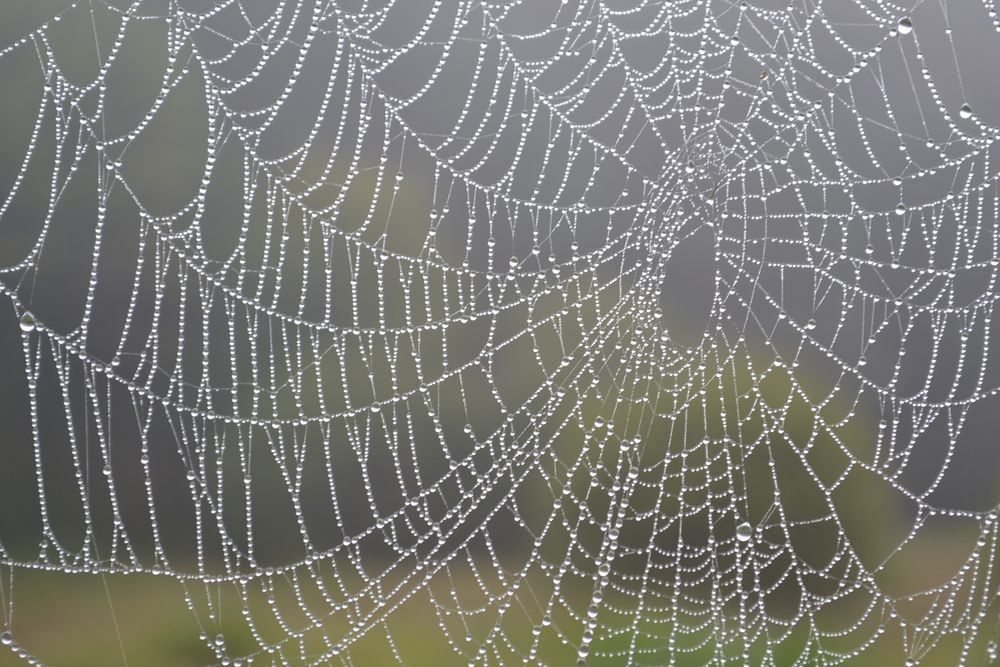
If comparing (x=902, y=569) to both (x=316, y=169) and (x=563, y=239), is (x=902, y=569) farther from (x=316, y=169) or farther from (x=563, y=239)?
(x=316, y=169)

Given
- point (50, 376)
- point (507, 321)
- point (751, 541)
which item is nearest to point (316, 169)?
point (507, 321)

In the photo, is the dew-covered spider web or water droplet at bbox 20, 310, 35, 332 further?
the dew-covered spider web

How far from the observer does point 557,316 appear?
2049mm

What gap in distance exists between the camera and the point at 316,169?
233cm

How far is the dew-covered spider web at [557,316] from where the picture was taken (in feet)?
6.30

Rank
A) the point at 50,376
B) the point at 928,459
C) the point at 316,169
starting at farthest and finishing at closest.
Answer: the point at 50,376 → the point at 316,169 → the point at 928,459

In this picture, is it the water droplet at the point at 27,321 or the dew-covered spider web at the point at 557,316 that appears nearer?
the water droplet at the point at 27,321

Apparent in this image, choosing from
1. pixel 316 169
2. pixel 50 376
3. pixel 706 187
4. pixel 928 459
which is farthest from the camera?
pixel 50 376

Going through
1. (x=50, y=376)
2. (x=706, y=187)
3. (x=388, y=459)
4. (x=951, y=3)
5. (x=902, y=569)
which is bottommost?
(x=902, y=569)

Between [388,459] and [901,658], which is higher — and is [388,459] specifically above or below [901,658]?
above

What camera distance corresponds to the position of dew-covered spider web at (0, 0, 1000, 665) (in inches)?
75.5

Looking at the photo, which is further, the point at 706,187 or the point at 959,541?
the point at 959,541

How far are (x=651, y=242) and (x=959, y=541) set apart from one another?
1058mm

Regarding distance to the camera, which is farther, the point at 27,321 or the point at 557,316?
the point at 557,316
